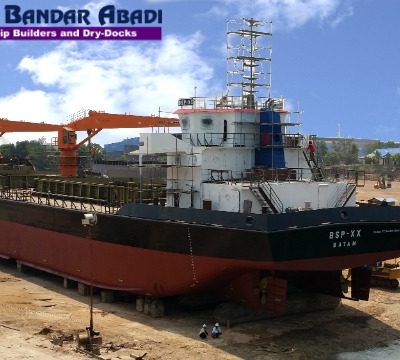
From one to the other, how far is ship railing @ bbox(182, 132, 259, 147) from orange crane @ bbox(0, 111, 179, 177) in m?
10.0

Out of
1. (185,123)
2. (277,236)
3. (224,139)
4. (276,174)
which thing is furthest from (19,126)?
(277,236)

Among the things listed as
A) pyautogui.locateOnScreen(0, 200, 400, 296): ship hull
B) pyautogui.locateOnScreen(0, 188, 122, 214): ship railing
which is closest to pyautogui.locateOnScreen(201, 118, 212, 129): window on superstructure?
pyautogui.locateOnScreen(0, 200, 400, 296): ship hull

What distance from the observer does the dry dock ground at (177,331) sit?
593 inches

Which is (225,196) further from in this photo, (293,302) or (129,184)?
(129,184)

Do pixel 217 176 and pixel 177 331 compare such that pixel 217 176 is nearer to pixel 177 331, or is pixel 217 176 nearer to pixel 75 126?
pixel 177 331

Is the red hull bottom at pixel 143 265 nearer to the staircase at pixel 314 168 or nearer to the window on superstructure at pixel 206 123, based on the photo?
the staircase at pixel 314 168

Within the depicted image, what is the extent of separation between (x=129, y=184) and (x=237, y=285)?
8.96m

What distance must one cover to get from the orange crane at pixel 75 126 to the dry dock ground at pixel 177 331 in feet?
42.9

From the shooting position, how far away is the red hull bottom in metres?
16.0

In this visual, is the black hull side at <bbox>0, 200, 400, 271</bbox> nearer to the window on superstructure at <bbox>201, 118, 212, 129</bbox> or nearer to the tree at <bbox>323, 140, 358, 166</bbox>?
A: the window on superstructure at <bbox>201, 118, 212, 129</bbox>

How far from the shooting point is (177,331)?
16656 millimetres

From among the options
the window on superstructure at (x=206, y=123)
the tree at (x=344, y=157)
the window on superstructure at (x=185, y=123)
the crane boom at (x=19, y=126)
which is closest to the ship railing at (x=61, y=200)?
the window on superstructure at (x=185, y=123)

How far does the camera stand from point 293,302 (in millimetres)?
18516

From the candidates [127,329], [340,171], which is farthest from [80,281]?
[340,171]
